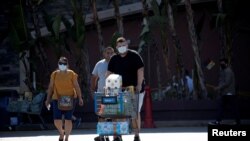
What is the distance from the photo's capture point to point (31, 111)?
19703 millimetres

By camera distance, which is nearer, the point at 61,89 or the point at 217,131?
the point at 217,131

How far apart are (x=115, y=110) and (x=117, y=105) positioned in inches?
3.3

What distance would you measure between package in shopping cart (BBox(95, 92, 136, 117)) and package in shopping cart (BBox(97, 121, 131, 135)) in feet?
0.53

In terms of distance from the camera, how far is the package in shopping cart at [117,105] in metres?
10.9

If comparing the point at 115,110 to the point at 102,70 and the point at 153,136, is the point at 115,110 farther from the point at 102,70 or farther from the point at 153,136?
the point at 153,136

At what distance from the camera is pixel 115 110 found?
10906 mm

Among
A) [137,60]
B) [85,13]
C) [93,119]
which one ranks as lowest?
[93,119]

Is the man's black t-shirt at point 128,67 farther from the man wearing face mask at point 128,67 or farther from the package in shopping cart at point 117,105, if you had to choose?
the package in shopping cart at point 117,105

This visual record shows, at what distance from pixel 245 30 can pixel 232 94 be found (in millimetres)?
5759

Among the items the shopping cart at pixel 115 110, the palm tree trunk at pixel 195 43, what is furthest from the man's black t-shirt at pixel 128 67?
the palm tree trunk at pixel 195 43

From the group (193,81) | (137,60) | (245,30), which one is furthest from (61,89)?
(245,30)

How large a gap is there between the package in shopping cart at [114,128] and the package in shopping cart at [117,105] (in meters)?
0.16

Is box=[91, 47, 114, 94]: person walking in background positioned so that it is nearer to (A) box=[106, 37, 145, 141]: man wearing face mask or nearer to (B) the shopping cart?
(A) box=[106, 37, 145, 141]: man wearing face mask

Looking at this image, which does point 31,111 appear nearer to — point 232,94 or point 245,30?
point 232,94
